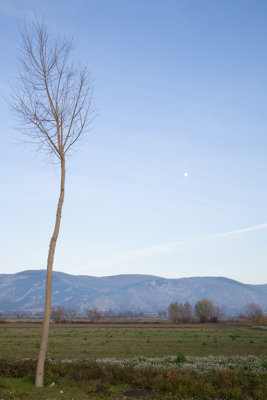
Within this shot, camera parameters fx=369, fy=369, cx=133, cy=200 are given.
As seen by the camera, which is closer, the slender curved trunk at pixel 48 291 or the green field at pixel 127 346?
the slender curved trunk at pixel 48 291

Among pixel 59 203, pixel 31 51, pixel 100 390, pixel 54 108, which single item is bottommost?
pixel 100 390

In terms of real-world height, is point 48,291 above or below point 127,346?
above

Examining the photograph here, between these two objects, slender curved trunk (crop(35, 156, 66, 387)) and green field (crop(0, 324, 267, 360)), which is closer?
slender curved trunk (crop(35, 156, 66, 387))

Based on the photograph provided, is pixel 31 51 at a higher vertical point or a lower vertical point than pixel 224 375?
higher

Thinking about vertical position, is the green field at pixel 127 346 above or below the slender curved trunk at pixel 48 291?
below

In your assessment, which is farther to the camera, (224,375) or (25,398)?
(224,375)

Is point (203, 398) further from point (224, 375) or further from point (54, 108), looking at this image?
point (54, 108)

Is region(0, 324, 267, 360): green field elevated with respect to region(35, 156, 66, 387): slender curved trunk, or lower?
lower

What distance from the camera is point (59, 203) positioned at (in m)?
15.3

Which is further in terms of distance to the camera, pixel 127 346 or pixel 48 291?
pixel 127 346

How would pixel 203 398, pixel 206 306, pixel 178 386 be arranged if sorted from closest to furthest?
pixel 203 398 < pixel 178 386 < pixel 206 306

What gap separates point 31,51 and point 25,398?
1323 centimetres

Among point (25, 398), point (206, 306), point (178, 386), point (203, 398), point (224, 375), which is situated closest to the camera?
point (25, 398)

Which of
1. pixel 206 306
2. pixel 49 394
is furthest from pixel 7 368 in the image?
pixel 206 306
